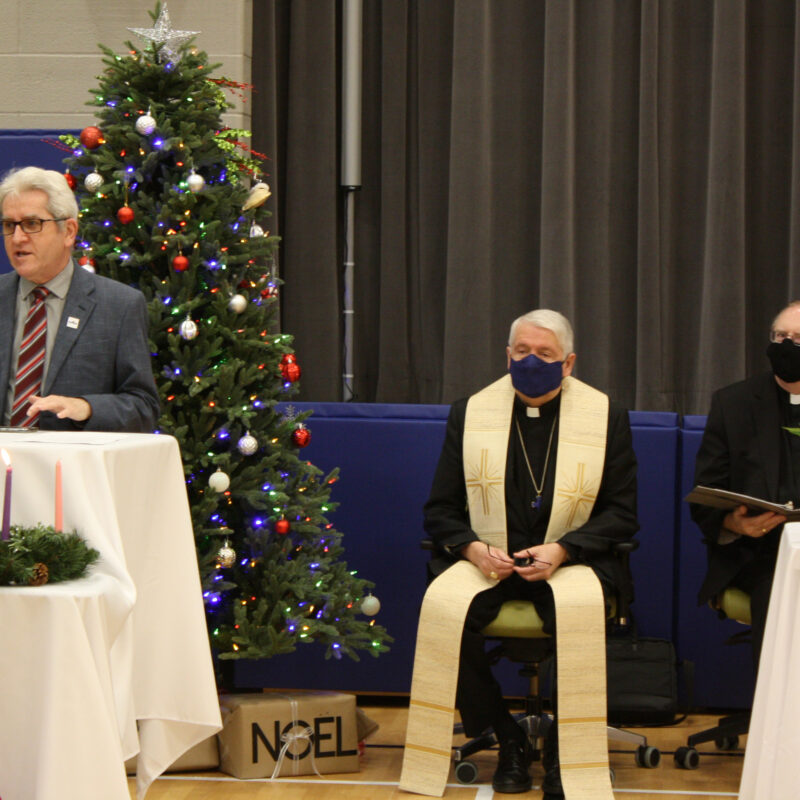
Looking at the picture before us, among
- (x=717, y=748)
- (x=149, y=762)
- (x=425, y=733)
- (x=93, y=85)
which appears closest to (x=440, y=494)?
(x=425, y=733)

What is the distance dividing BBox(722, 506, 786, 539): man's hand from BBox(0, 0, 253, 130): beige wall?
2.87 m

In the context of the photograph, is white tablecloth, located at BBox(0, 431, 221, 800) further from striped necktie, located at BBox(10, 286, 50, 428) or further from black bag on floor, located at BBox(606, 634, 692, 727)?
black bag on floor, located at BBox(606, 634, 692, 727)

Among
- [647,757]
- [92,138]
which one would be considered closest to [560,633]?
[647,757]

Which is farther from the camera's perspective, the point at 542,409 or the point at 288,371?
the point at 542,409

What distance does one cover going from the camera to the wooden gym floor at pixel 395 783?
3924 mm

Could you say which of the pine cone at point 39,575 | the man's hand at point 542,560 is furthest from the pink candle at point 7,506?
the man's hand at point 542,560

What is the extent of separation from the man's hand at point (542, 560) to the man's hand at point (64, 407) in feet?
5.08

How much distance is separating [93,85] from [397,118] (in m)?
1.34

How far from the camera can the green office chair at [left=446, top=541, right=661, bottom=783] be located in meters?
4.04

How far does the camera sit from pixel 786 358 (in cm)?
419

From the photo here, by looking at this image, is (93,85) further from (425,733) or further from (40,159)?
(425,733)

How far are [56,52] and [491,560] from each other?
10.6 feet

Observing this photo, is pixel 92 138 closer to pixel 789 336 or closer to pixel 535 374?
pixel 535 374

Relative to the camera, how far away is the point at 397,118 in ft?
19.3
